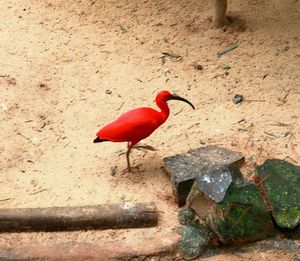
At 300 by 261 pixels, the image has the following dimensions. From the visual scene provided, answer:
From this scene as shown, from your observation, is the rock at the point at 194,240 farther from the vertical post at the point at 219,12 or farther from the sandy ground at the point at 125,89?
the vertical post at the point at 219,12

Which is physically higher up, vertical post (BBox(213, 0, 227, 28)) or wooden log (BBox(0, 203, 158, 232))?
vertical post (BBox(213, 0, 227, 28))

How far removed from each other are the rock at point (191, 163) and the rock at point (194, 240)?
242mm

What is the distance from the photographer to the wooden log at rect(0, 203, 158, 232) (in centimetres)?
356

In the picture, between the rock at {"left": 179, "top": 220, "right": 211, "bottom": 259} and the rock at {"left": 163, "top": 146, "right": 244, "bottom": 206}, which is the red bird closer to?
the rock at {"left": 163, "top": 146, "right": 244, "bottom": 206}

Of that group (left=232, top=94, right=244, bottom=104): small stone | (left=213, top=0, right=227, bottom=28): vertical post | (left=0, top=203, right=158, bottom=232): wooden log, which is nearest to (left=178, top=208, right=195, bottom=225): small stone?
(left=0, top=203, right=158, bottom=232): wooden log

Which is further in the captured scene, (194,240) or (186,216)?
(186,216)

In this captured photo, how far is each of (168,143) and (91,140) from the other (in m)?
0.56

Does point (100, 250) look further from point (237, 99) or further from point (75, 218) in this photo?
point (237, 99)

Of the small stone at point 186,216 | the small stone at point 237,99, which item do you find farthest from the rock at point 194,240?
the small stone at point 237,99

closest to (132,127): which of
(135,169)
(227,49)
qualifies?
(135,169)

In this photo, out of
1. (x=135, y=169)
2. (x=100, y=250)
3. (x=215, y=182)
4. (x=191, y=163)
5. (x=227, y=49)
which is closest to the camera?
(x=100, y=250)

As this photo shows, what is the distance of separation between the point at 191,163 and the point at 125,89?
3.81 ft

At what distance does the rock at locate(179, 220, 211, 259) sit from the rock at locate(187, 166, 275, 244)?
6 cm

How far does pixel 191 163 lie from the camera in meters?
3.85
